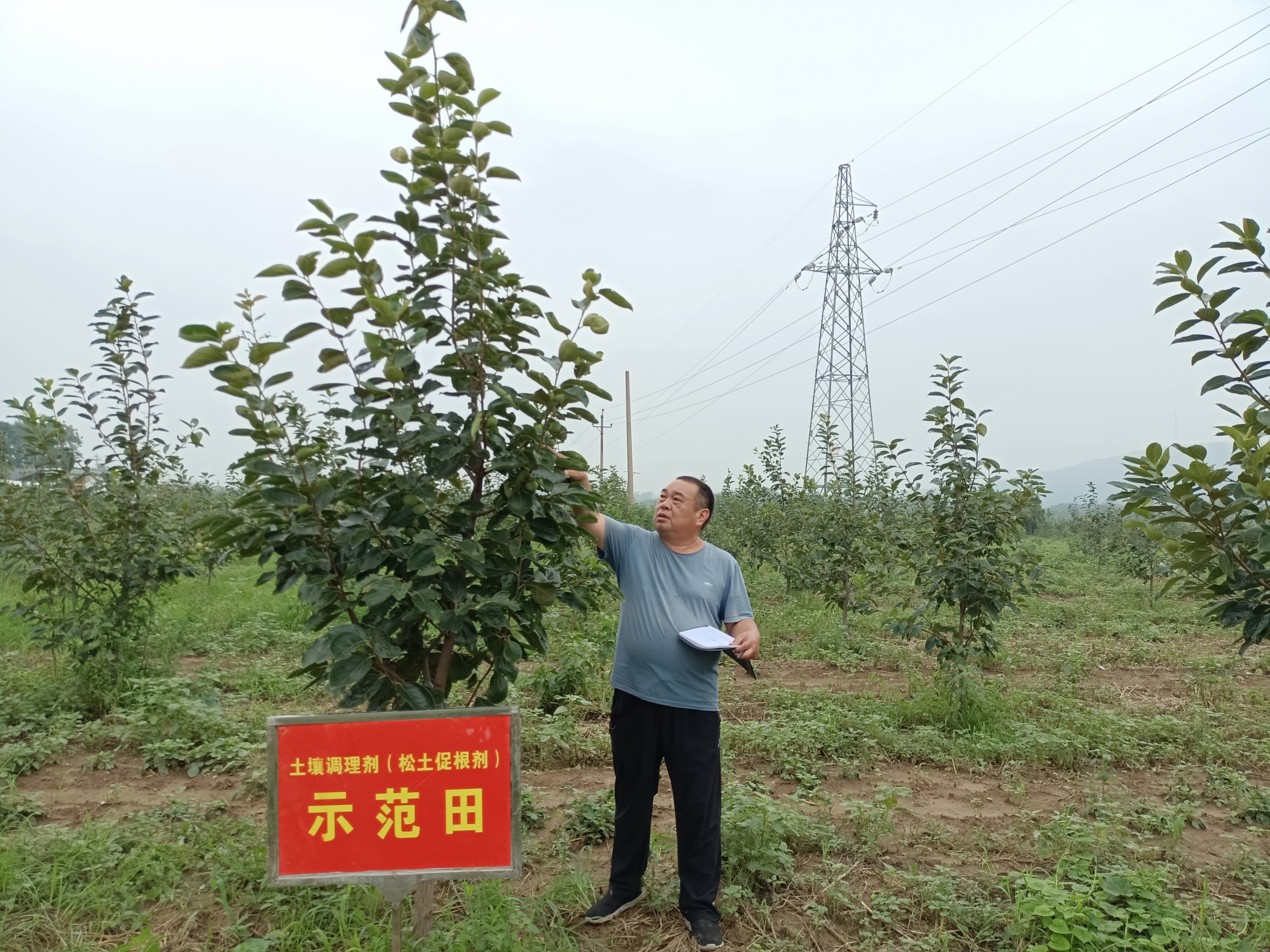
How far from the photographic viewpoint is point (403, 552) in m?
2.35

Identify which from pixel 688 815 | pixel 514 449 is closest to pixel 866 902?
pixel 688 815

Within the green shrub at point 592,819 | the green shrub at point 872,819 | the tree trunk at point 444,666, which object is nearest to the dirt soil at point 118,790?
the green shrub at point 592,819

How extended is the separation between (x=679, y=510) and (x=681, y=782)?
0.97 metres

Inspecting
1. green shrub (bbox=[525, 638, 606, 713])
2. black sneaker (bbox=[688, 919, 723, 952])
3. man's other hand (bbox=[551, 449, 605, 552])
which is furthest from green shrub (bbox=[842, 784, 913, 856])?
green shrub (bbox=[525, 638, 606, 713])

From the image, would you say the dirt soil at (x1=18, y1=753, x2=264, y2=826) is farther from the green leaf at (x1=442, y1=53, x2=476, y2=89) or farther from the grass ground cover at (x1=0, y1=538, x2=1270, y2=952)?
the green leaf at (x1=442, y1=53, x2=476, y2=89)

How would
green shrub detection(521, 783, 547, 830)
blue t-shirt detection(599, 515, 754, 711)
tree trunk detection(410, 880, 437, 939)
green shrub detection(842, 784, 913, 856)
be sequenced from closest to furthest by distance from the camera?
tree trunk detection(410, 880, 437, 939)
blue t-shirt detection(599, 515, 754, 711)
green shrub detection(842, 784, 913, 856)
green shrub detection(521, 783, 547, 830)

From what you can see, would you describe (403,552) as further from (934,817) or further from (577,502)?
(934,817)

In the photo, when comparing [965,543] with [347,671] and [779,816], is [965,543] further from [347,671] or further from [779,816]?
[347,671]

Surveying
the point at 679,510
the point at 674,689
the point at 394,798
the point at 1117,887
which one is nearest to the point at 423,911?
the point at 394,798

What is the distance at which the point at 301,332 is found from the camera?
7.10ft

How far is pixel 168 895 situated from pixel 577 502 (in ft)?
7.54

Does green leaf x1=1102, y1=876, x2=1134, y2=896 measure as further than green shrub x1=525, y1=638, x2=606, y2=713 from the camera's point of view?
No

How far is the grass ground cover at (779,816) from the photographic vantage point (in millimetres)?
2945

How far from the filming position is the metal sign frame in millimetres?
2004
